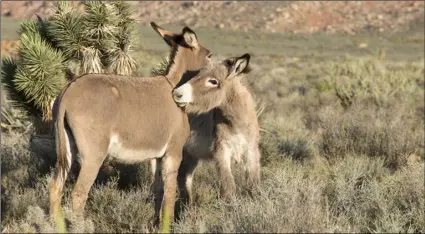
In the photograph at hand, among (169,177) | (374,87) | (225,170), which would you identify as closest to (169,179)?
(169,177)

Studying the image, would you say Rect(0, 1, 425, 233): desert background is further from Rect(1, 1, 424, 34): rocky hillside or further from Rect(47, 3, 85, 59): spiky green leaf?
Answer: Rect(1, 1, 424, 34): rocky hillside

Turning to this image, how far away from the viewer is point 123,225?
258 inches

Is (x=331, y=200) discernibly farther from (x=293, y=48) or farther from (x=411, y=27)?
(x=411, y=27)

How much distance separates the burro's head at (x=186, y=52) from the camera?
6.88 meters

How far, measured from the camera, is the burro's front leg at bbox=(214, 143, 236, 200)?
23.4ft

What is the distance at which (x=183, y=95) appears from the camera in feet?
21.1

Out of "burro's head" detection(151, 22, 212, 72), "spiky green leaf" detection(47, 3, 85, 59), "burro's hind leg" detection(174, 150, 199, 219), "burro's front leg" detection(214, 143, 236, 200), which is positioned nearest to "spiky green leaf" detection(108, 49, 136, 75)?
"spiky green leaf" detection(47, 3, 85, 59)

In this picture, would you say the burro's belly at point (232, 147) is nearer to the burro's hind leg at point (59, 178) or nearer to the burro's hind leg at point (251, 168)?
the burro's hind leg at point (251, 168)

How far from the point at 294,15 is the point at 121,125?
77561mm

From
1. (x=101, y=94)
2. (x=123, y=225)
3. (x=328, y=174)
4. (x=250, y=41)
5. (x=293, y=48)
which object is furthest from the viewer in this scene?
(x=250, y=41)

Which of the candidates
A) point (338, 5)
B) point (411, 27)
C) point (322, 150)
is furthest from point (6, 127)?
point (338, 5)

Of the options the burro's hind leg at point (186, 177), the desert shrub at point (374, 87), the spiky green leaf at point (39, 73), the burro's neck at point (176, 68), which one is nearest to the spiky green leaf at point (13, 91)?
the spiky green leaf at point (39, 73)

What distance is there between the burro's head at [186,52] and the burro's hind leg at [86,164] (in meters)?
1.75

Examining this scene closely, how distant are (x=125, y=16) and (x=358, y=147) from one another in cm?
575
